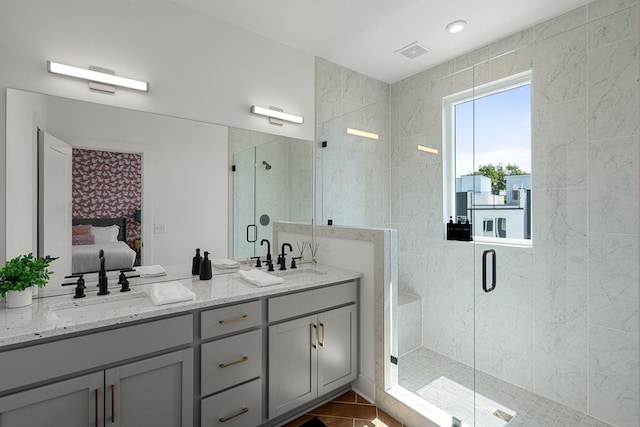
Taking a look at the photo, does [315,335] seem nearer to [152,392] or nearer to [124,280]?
[152,392]

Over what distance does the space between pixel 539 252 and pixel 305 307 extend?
1318 millimetres

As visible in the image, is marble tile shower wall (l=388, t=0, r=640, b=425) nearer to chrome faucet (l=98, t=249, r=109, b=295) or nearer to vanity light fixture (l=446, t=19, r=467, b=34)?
vanity light fixture (l=446, t=19, r=467, b=34)

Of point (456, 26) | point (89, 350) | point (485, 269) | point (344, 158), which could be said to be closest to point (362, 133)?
point (344, 158)

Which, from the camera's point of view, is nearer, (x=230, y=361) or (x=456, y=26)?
(x=230, y=361)

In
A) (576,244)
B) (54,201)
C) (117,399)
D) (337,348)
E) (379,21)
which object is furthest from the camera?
(379,21)

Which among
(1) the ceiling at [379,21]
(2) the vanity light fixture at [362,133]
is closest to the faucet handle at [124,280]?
(1) the ceiling at [379,21]

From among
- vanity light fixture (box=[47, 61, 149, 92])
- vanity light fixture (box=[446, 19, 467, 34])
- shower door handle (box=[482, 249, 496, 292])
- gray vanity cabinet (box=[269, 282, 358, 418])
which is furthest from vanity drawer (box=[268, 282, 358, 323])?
vanity light fixture (box=[446, 19, 467, 34])

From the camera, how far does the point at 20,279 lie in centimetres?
138

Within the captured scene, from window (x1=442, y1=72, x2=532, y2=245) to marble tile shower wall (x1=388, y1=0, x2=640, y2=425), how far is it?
0.05 metres

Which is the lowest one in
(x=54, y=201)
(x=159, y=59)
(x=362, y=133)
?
(x=54, y=201)

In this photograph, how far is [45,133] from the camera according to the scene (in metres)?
1.62

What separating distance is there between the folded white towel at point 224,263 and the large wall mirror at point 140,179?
0.14ft

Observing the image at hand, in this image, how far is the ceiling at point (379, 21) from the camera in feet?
6.65

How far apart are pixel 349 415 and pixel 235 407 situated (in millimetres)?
791
